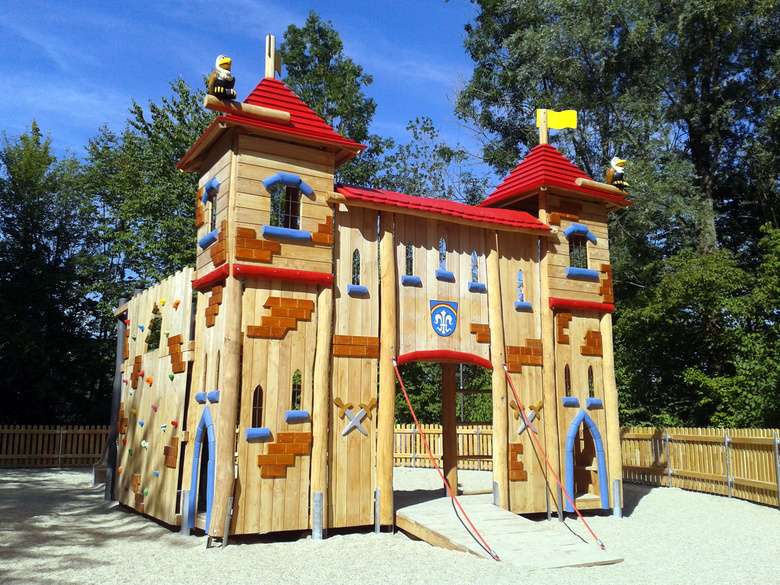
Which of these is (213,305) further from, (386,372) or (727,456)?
(727,456)

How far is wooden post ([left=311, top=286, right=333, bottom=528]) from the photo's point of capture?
895 cm

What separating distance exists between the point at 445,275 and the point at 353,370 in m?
2.14

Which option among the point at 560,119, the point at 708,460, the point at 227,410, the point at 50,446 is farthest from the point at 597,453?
the point at 50,446

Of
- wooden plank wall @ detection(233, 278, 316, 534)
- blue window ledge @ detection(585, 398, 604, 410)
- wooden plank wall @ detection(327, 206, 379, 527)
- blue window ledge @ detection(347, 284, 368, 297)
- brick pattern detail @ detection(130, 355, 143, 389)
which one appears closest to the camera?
wooden plank wall @ detection(233, 278, 316, 534)

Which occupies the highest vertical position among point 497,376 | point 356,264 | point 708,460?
point 356,264

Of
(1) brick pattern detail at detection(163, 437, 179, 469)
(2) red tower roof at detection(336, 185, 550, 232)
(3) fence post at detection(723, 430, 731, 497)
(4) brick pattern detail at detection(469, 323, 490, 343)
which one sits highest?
(2) red tower roof at detection(336, 185, 550, 232)

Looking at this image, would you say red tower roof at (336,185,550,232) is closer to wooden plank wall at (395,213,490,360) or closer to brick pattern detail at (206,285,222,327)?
wooden plank wall at (395,213,490,360)

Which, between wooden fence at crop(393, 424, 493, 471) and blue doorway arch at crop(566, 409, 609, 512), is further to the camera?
wooden fence at crop(393, 424, 493, 471)

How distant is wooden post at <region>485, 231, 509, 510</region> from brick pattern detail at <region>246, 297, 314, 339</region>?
315 cm

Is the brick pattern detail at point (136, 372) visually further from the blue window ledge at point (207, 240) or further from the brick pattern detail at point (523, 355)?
the brick pattern detail at point (523, 355)

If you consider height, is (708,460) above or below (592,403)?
below

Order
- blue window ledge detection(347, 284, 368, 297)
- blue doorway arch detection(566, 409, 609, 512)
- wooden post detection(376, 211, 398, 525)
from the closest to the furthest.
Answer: wooden post detection(376, 211, 398, 525) → blue window ledge detection(347, 284, 368, 297) → blue doorway arch detection(566, 409, 609, 512)

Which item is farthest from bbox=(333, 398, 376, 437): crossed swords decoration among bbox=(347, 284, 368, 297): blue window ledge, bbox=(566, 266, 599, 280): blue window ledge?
bbox=(566, 266, 599, 280): blue window ledge

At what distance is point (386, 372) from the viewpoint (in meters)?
9.67
